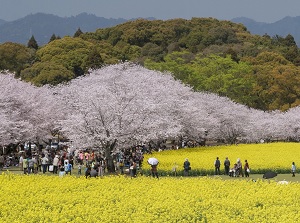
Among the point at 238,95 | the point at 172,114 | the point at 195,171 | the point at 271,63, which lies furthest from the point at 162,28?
the point at 195,171

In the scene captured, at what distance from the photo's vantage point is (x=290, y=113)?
62.9 meters

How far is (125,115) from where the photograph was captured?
33.3 metres

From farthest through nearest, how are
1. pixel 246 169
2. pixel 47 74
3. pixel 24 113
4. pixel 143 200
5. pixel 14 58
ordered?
pixel 14 58 → pixel 47 74 → pixel 24 113 → pixel 246 169 → pixel 143 200

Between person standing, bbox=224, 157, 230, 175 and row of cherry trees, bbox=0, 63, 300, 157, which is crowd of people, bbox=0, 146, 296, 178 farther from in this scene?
row of cherry trees, bbox=0, 63, 300, 157

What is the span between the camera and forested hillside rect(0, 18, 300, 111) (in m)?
69.8

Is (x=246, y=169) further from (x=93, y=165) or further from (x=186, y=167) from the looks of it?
(x=93, y=165)

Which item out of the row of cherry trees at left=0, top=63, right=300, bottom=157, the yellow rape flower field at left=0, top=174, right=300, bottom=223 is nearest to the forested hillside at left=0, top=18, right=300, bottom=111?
the row of cherry trees at left=0, top=63, right=300, bottom=157

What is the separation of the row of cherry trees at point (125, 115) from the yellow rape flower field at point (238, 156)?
6.10ft

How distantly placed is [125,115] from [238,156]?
11.1 m

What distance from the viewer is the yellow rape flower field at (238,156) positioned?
33500 millimetres

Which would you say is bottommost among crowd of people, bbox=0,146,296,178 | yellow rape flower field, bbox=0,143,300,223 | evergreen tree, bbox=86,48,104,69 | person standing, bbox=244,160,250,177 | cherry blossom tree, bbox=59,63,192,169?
yellow rape flower field, bbox=0,143,300,223

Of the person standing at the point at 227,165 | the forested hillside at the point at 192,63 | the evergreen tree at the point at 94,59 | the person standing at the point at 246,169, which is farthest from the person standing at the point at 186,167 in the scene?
the evergreen tree at the point at 94,59

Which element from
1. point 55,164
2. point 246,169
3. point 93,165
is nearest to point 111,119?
point 55,164

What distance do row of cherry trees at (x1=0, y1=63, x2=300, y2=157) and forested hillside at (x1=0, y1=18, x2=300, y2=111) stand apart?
28.6 ft
